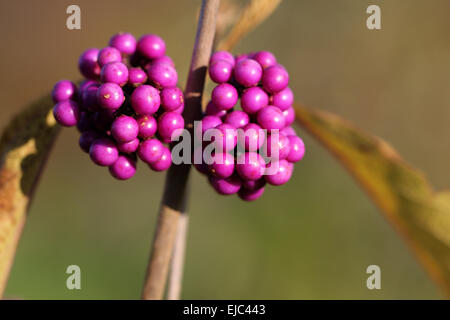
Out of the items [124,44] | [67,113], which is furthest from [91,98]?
[124,44]

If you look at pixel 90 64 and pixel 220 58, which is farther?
pixel 90 64

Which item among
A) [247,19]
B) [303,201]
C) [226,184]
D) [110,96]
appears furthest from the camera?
[303,201]

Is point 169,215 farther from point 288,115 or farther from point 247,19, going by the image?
point 247,19

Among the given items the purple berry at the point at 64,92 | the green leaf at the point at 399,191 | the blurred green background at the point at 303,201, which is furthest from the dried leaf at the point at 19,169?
the blurred green background at the point at 303,201

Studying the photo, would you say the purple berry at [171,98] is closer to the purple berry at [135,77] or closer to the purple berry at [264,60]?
the purple berry at [135,77]
